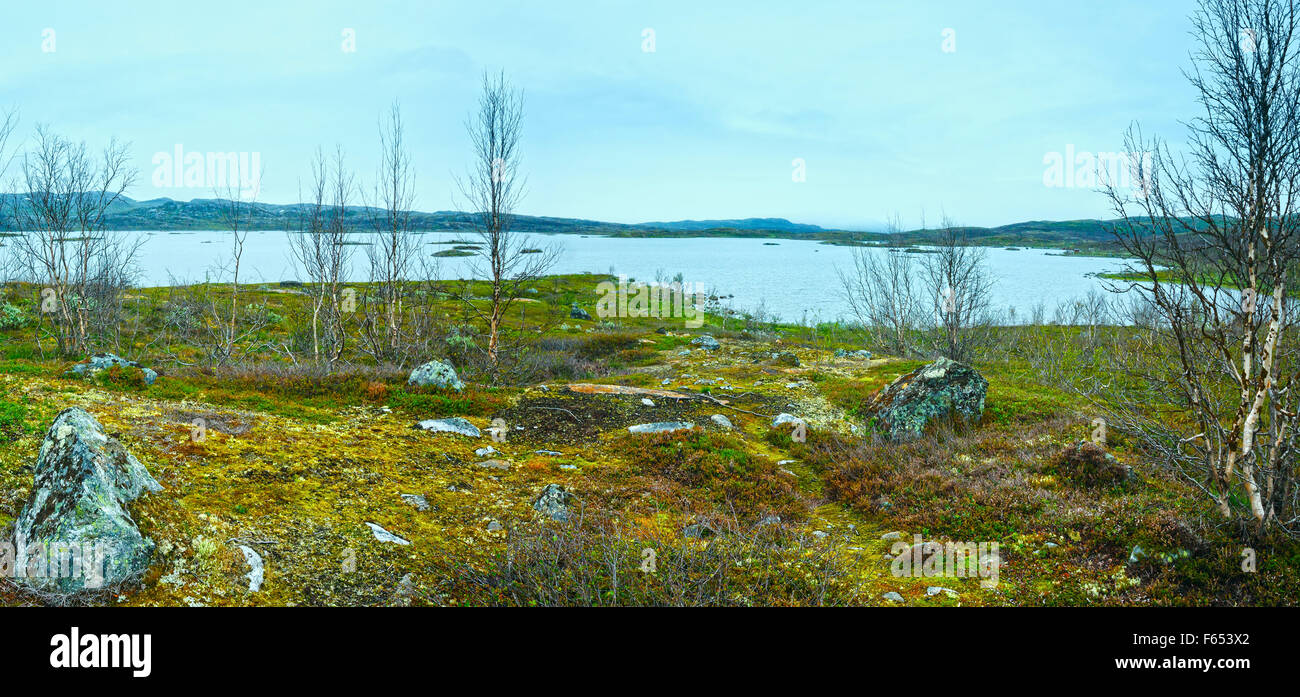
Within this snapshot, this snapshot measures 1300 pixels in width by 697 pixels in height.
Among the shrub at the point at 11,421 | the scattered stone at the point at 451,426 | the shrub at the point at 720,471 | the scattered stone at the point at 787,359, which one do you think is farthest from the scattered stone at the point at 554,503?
the scattered stone at the point at 787,359

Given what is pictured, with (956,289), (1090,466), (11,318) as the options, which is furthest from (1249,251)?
(11,318)

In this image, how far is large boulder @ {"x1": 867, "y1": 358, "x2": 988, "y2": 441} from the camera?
14203mm

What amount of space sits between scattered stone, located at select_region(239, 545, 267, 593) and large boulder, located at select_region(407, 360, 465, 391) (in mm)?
8986

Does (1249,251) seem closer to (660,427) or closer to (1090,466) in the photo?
(1090,466)

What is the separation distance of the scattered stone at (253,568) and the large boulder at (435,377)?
899cm

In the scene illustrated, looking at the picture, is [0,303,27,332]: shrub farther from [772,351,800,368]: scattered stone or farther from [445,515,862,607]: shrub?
[445,515,862,607]: shrub

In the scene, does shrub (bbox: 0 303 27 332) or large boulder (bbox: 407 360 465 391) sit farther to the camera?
shrub (bbox: 0 303 27 332)

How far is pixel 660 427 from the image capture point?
13141 millimetres

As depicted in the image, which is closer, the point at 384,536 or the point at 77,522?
the point at 77,522

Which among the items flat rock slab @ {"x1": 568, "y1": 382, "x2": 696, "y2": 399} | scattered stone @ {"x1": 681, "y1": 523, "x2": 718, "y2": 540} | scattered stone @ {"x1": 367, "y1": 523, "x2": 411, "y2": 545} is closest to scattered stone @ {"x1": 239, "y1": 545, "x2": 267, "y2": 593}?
scattered stone @ {"x1": 367, "y1": 523, "x2": 411, "y2": 545}

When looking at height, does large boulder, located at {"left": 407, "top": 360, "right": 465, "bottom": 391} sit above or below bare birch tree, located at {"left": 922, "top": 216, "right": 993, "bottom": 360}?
below

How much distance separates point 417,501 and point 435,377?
23.8 feet

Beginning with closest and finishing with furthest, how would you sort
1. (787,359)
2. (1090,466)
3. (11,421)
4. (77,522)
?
1. (77,522)
2. (11,421)
3. (1090,466)
4. (787,359)

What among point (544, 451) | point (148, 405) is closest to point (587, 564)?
point (544, 451)
